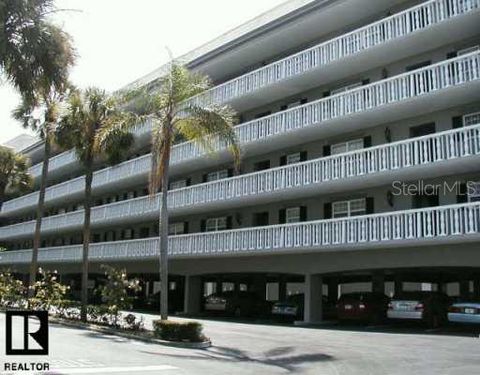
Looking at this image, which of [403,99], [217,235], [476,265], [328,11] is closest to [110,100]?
[217,235]

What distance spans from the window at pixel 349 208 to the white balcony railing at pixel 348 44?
20.1 feet

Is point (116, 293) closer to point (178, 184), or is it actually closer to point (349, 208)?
point (349, 208)

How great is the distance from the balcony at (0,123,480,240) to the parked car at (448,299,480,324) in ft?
15.8

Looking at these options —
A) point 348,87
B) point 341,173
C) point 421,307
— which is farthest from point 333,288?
point 348,87

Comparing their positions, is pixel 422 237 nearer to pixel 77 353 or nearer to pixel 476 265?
pixel 476 265

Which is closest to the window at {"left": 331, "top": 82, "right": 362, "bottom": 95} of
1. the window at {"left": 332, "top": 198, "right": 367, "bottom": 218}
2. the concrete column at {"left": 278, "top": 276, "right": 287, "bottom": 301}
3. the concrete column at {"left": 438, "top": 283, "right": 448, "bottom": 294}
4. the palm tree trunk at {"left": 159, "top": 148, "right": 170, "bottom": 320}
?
the window at {"left": 332, "top": 198, "right": 367, "bottom": 218}

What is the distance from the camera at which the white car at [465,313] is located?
64.1 feet

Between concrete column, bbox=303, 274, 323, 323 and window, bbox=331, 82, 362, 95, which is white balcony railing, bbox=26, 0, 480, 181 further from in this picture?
concrete column, bbox=303, 274, 323, 323

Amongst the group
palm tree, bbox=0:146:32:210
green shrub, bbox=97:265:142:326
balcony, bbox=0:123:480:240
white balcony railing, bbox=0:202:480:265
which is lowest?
green shrub, bbox=97:265:142:326

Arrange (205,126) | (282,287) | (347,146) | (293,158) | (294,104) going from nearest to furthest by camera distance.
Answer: (205,126), (347,146), (293,158), (294,104), (282,287)

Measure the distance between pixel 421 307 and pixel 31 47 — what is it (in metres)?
15.7

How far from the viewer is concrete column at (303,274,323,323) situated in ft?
86.7

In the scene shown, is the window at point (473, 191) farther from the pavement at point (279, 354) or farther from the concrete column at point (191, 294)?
the concrete column at point (191, 294)

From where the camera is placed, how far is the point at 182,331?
60.7 ft
